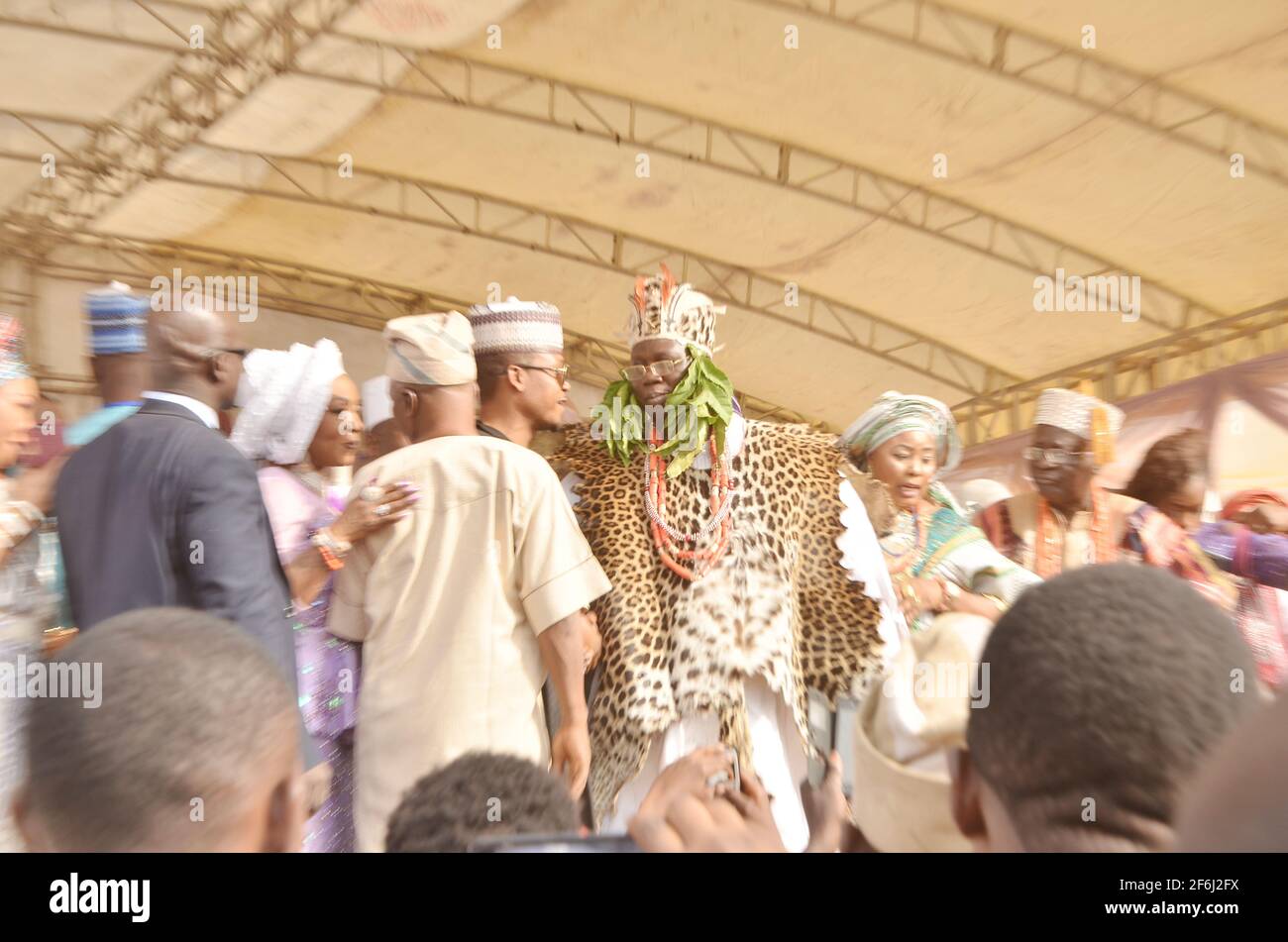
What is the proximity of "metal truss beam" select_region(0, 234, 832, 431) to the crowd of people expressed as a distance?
8.82 meters

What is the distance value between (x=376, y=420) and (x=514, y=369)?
1185 millimetres

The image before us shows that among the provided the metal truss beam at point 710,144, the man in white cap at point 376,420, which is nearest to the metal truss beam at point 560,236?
the metal truss beam at point 710,144

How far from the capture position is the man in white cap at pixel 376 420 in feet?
14.9

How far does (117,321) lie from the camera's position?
3.07 m

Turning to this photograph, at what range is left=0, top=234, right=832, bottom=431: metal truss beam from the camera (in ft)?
43.4

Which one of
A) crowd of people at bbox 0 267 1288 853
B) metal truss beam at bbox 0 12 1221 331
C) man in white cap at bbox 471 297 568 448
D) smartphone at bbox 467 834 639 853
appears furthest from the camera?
metal truss beam at bbox 0 12 1221 331

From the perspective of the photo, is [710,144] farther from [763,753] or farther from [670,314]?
[763,753]

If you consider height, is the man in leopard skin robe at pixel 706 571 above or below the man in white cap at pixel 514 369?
below

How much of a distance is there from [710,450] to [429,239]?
355 inches

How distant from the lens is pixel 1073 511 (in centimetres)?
485

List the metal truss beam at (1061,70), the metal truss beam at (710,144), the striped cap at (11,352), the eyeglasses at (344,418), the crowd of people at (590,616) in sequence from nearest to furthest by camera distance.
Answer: the crowd of people at (590,616)
the striped cap at (11,352)
the eyeglasses at (344,418)
the metal truss beam at (1061,70)
the metal truss beam at (710,144)

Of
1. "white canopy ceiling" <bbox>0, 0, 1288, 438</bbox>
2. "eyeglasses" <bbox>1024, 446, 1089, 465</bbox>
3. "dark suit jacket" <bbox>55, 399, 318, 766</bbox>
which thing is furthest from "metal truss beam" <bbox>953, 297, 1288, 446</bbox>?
"dark suit jacket" <bbox>55, 399, 318, 766</bbox>

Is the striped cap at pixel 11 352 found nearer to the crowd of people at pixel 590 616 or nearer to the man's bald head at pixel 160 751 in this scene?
the crowd of people at pixel 590 616

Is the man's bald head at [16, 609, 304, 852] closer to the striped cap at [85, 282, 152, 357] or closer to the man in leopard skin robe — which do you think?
the striped cap at [85, 282, 152, 357]
